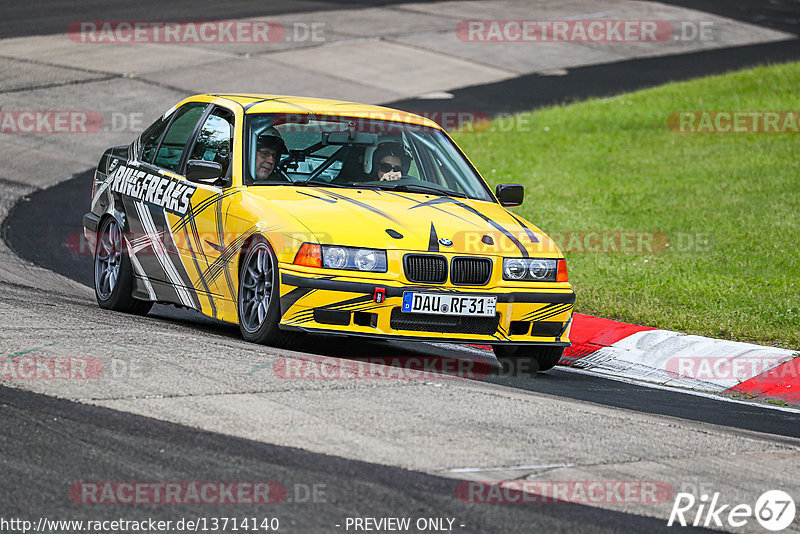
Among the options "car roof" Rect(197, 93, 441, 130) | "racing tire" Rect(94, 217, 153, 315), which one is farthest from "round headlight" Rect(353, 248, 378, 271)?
"racing tire" Rect(94, 217, 153, 315)

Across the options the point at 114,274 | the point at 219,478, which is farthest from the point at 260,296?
the point at 219,478

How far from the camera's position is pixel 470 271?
7.86 metres

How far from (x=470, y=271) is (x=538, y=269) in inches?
20.7

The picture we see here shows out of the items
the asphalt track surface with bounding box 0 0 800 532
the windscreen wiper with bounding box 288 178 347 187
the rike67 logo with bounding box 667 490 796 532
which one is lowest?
the rike67 logo with bounding box 667 490 796 532

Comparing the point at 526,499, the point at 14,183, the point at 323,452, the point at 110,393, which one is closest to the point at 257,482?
the point at 323,452

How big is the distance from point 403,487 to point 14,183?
1228cm

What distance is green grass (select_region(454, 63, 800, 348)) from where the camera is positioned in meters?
10.7

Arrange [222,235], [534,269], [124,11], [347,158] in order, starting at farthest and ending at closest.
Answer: [124,11]
[347,158]
[222,235]
[534,269]

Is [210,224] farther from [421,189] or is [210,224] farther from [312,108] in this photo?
[421,189]

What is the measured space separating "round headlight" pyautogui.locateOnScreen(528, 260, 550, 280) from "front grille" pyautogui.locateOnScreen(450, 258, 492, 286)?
33 centimetres

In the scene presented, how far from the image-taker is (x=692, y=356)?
9312 millimetres

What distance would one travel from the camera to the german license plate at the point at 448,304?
7672mm

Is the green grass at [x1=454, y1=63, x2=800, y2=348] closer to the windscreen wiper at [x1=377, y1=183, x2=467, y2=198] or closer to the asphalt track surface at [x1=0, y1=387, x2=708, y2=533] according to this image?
the windscreen wiper at [x1=377, y1=183, x2=467, y2=198]

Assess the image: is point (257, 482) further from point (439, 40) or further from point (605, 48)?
point (605, 48)
